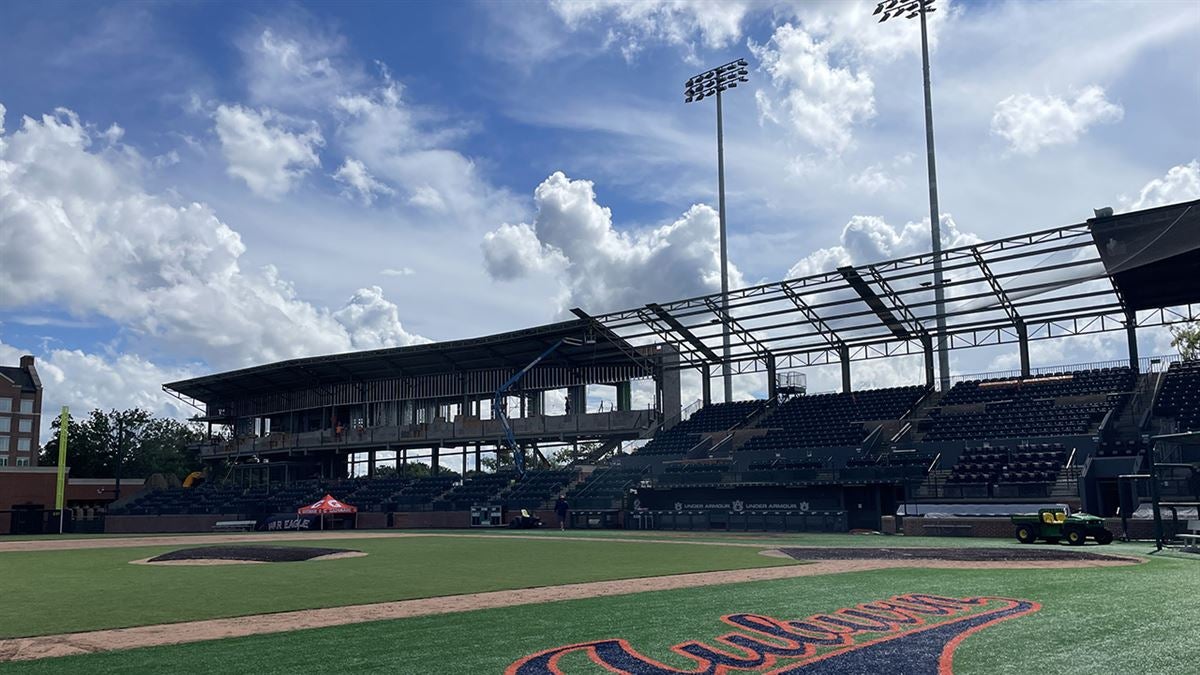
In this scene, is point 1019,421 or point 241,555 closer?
point 241,555

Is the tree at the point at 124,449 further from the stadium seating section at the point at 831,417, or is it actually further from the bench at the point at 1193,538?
the bench at the point at 1193,538

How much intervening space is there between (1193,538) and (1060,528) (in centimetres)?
421

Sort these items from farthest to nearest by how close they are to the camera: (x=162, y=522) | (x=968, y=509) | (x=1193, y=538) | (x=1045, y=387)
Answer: (x=162, y=522)
(x=1045, y=387)
(x=968, y=509)
(x=1193, y=538)

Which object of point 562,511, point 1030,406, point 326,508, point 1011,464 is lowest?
point 562,511

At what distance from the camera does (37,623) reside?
41.4 feet

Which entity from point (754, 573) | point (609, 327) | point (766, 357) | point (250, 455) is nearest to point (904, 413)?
point (766, 357)

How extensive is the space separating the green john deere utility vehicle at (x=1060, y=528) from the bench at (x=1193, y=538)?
2633mm

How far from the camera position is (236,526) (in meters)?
56.3

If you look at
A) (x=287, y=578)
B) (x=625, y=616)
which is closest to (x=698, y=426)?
(x=287, y=578)

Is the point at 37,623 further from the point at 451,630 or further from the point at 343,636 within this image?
the point at 451,630

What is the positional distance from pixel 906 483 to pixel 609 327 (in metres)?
21.1

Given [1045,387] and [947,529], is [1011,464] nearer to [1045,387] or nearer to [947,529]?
[947,529]

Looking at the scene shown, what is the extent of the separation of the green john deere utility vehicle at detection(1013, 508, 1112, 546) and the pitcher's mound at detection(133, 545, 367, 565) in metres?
19.6

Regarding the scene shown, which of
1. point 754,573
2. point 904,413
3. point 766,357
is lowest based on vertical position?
point 754,573
